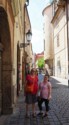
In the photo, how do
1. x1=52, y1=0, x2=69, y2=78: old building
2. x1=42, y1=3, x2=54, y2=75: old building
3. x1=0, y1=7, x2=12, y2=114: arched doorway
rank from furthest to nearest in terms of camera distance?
x1=42, y1=3, x2=54, y2=75: old building < x1=52, y1=0, x2=69, y2=78: old building < x1=0, y1=7, x2=12, y2=114: arched doorway

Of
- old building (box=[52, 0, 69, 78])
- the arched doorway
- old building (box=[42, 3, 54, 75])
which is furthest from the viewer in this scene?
old building (box=[42, 3, 54, 75])

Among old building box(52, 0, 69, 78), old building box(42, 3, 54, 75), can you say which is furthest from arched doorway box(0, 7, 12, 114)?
old building box(42, 3, 54, 75)

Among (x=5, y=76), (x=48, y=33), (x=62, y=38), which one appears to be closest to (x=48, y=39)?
(x=48, y=33)

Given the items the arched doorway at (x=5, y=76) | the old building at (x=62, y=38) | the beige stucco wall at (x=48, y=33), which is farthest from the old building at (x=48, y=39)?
the arched doorway at (x=5, y=76)

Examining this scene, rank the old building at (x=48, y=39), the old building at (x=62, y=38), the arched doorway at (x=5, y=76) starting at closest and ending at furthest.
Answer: the arched doorway at (x=5, y=76), the old building at (x=62, y=38), the old building at (x=48, y=39)

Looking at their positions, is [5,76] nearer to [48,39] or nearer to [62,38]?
[62,38]

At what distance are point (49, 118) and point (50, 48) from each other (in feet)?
154

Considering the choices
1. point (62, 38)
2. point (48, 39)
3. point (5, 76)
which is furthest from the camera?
point (48, 39)

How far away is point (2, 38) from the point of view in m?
10.4

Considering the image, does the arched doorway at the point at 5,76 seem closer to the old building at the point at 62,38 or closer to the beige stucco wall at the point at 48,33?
the old building at the point at 62,38

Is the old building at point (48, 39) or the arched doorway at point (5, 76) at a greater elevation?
the old building at point (48, 39)

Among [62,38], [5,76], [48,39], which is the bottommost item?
[5,76]

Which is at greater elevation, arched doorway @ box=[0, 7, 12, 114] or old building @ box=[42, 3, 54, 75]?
old building @ box=[42, 3, 54, 75]

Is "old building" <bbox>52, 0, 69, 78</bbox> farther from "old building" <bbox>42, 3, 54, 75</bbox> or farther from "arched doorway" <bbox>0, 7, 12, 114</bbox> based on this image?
"arched doorway" <bbox>0, 7, 12, 114</bbox>
